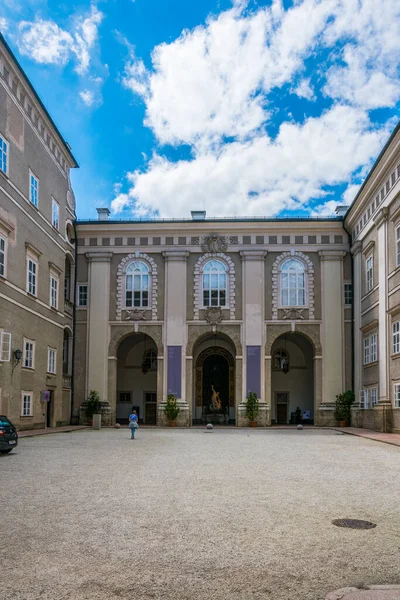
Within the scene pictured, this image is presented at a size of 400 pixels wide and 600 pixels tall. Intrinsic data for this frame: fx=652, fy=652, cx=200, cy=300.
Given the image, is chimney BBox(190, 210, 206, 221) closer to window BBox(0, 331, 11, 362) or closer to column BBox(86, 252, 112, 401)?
column BBox(86, 252, 112, 401)

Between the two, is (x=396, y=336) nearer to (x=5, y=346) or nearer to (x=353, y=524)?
(x=5, y=346)

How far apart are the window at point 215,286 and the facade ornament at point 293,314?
149 inches

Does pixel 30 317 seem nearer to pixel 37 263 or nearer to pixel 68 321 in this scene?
pixel 37 263

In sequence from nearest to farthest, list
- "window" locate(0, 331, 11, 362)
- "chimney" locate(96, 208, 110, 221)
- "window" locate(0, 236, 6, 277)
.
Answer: "window" locate(0, 331, 11, 362), "window" locate(0, 236, 6, 277), "chimney" locate(96, 208, 110, 221)

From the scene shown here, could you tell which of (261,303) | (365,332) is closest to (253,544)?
(365,332)

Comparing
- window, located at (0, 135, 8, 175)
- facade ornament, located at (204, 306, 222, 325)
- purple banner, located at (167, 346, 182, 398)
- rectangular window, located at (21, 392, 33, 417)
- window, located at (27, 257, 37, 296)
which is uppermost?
window, located at (0, 135, 8, 175)

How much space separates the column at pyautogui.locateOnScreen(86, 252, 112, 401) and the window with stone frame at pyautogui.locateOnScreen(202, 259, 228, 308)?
6084 mm

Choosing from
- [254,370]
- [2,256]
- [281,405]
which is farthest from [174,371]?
[2,256]

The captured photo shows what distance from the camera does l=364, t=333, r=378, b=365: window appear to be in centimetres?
3378

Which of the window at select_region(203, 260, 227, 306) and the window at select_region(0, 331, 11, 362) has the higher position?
the window at select_region(203, 260, 227, 306)

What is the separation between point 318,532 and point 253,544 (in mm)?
1088

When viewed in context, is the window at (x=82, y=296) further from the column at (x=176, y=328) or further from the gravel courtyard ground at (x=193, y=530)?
the gravel courtyard ground at (x=193, y=530)

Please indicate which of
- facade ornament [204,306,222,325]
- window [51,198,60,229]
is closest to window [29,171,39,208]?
window [51,198,60,229]

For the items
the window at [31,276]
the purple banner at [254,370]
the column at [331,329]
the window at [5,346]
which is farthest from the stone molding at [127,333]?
the window at [5,346]
